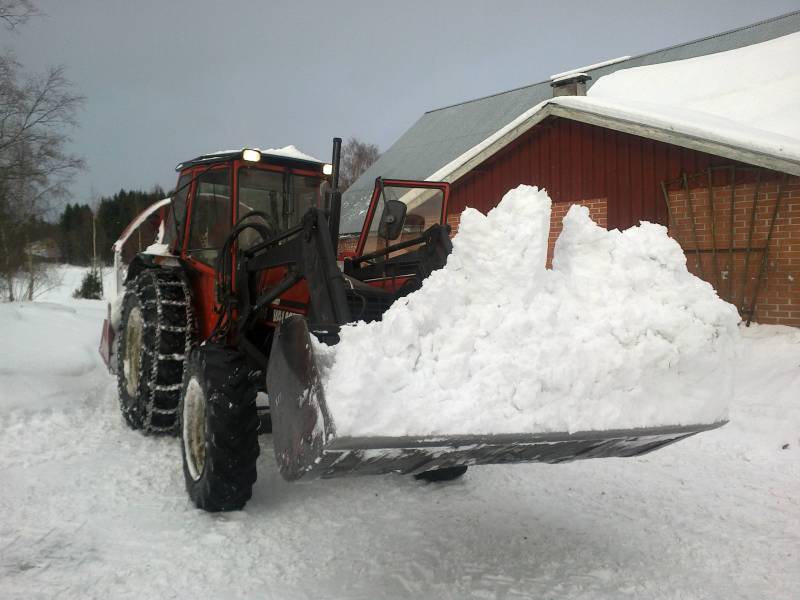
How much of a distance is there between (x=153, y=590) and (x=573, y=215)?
264cm

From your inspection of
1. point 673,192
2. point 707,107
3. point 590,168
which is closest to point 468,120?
point 707,107

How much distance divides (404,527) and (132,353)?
3.14m

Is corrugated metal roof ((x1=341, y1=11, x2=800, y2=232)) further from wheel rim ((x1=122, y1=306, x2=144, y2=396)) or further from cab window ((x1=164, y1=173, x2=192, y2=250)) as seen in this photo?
wheel rim ((x1=122, y1=306, x2=144, y2=396))

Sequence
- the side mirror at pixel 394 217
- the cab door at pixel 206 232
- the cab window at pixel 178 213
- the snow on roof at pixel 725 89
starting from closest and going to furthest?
the side mirror at pixel 394 217 < the cab door at pixel 206 232 < the cab window at pixel 178 213 < the snow on roof at pixel 725 89

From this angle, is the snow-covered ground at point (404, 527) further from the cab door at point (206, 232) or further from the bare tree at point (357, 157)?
the bare tree at point (357, 157)

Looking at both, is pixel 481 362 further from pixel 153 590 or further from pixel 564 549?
Result: pixel 153 590

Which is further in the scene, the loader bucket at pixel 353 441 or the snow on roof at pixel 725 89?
the snow on roof at pixel 725 89

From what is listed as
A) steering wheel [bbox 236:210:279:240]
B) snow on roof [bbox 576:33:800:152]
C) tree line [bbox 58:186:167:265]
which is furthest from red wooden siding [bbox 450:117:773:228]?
tree line [bbox 58:186:167:265]

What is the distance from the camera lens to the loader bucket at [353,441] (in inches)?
93.0

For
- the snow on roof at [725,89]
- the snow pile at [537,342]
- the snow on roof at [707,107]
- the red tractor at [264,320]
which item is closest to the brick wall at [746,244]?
the snow on roof at [707,107]

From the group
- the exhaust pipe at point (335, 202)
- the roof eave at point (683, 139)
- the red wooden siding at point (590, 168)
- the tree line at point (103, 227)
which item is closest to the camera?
the exhaust pipe at point (335, 202)

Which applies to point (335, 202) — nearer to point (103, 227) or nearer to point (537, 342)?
point (537, 342)

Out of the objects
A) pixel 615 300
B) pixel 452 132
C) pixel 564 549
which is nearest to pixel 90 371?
pixel 564 549

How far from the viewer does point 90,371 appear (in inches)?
286
